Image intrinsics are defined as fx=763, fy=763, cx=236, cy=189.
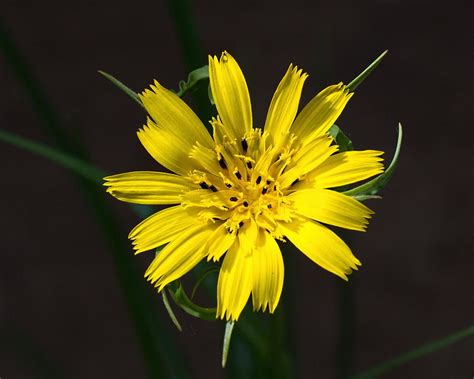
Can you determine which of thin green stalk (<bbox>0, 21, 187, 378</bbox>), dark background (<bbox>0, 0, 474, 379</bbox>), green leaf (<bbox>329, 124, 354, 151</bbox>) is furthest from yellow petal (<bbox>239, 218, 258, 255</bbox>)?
dark background (<bbox>0, 0, 474, 379</bbox>)

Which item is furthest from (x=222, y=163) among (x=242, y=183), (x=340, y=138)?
(x=340, y=138)

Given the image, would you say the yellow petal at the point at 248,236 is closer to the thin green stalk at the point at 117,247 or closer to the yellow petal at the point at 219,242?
the yellow petal at the point at 219,242

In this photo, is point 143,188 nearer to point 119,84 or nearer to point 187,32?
point 119,84

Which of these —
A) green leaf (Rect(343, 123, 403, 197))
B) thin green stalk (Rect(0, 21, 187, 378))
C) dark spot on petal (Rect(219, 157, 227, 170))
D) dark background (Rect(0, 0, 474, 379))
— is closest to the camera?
green leaf (Rect(343, 123, 403, 197))

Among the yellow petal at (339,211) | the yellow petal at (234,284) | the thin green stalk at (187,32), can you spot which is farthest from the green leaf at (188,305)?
the thin green stalk at (187,32)

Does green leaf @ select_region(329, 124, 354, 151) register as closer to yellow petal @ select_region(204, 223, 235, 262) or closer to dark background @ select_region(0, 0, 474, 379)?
yellow petal @ select_region(204, 223, 235, 262)

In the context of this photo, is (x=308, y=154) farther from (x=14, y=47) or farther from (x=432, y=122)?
(x=432, y=122)
